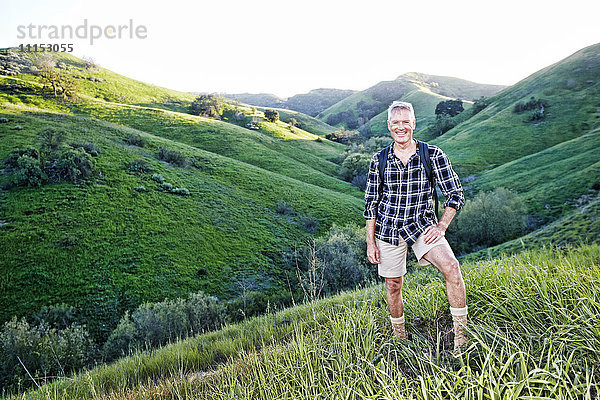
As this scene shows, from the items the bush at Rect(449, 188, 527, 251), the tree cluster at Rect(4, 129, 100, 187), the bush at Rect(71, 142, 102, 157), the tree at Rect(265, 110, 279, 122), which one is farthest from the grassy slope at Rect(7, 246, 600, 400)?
the tree at Rect(265, 110, 279, 122)

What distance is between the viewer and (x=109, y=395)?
338 cm

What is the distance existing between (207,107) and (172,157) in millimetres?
45061

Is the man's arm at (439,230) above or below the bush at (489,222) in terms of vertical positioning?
above

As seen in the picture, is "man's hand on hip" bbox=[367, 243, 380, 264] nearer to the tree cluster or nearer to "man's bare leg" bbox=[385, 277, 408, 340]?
"man's bare leg" bbox=[385, 277, 408, 340]

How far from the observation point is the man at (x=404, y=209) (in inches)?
113

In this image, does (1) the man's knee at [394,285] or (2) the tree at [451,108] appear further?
(2) the tree at [451,108]

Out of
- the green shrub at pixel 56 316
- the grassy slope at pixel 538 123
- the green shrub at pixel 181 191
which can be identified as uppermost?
the grassy slope at pixel 538 123

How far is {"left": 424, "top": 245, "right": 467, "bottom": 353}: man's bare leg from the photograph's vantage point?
2.69 metres

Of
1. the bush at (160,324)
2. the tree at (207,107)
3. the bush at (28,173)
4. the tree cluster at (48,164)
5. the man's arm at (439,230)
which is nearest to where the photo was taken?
the man's arm at (439,230)

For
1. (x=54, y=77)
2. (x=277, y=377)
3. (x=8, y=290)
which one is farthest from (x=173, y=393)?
(x=54, y=77)

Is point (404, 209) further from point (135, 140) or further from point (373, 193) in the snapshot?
point (135, 140)

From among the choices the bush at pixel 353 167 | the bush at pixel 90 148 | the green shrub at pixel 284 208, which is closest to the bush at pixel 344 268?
the green shrub at pixel 284 208

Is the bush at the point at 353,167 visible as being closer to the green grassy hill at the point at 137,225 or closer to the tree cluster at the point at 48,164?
the green grassy hill at the point at 137,225

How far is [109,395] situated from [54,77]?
2882 inches
